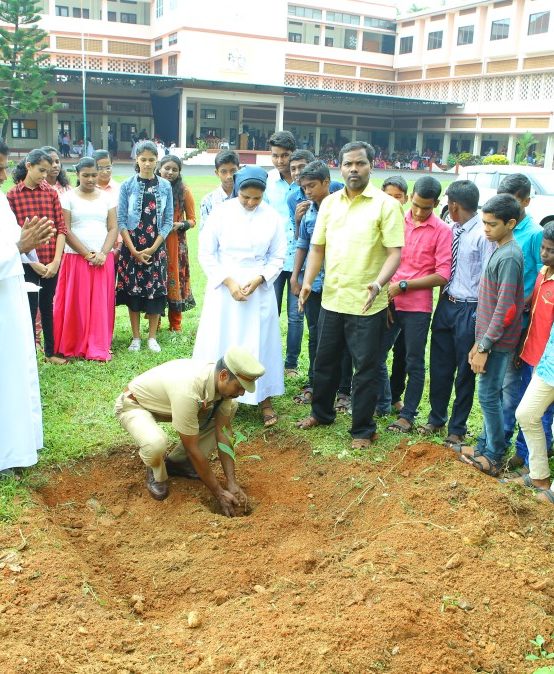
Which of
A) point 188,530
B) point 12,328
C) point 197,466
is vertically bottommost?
point 188,530

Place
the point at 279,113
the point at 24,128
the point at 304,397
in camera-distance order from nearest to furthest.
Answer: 1. the point at 304,397
2. the point at 24,128
3. the point at 279,113

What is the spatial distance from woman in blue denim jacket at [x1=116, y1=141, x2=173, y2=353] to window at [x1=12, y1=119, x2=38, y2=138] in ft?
118

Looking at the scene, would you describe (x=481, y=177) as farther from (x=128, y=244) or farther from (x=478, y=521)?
(x=478, y=521)

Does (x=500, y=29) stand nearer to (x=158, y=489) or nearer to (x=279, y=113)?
(x=279, y=113)

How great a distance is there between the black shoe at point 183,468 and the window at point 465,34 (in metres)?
48.1

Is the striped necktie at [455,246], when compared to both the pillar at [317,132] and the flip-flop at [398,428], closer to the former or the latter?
the flip-flop at [398,428]

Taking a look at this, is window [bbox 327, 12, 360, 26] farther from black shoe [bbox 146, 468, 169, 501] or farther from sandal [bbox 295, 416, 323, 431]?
black shoe [bbox 146, 468, 169, 501]

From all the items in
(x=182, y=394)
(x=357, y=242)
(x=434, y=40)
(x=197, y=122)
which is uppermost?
(x=434, y=40)

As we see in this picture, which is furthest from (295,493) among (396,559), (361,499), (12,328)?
(12,328)

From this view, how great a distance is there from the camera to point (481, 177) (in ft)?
51.6

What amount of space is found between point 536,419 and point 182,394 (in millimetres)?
1973

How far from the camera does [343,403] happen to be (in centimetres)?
541

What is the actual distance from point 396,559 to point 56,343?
427cm

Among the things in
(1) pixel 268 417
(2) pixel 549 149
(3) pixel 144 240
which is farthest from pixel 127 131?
(1) pixel 268 417
